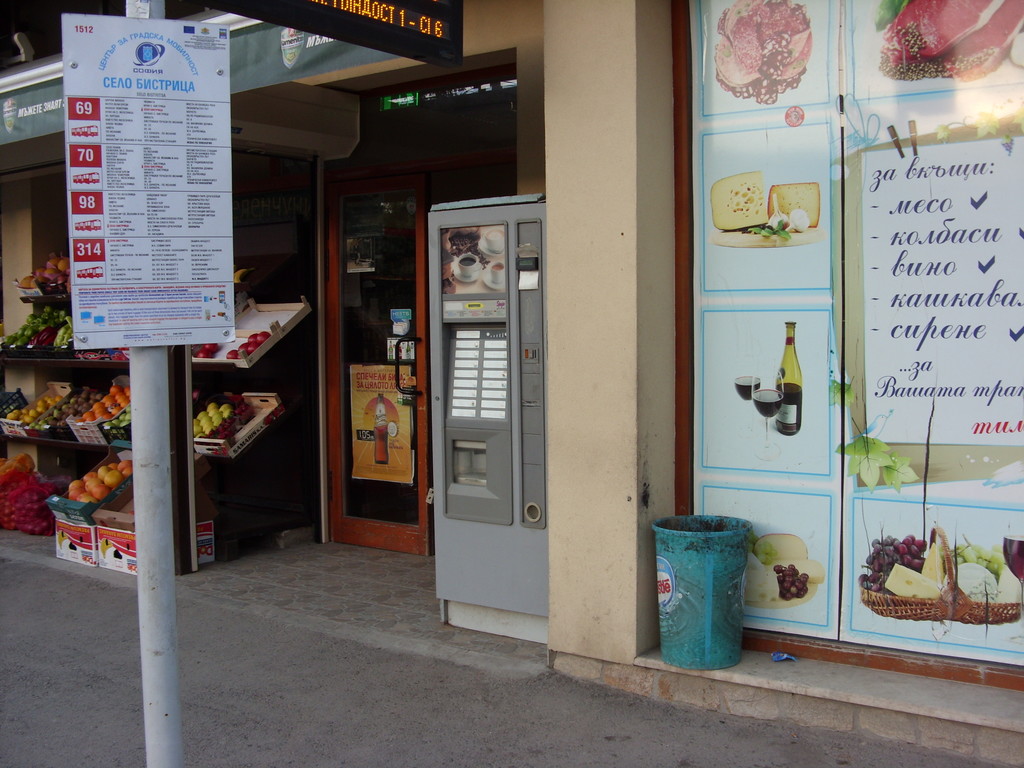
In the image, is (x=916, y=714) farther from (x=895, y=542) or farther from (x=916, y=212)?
(x=916, y=212)

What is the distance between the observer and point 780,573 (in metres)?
→ 4.39

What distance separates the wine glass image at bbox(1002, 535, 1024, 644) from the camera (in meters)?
3.89

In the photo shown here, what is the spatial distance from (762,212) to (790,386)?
783mm

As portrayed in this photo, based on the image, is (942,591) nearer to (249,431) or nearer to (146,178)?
(146,178)

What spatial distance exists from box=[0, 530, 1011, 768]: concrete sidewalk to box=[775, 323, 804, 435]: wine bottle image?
128 cm

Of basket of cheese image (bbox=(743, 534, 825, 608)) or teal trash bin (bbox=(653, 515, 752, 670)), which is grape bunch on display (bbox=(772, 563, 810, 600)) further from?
teal trash bin (bbox=(653, 515, 752, 670))

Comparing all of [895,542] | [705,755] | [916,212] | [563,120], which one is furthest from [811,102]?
[705,755]

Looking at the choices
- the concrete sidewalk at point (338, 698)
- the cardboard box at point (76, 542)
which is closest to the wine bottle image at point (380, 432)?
the concrete sidewalk at point (338, 698)

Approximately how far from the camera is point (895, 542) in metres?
4.14

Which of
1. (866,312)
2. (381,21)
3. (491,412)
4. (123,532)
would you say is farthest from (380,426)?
(866,312)

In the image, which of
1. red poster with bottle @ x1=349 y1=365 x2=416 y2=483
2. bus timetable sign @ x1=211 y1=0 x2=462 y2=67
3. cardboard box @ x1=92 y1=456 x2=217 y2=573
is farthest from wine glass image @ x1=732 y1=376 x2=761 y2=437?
cardboard box @ x1=92 y1=456 x2=217 y2=573

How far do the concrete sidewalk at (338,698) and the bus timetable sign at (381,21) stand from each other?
2.82 meters

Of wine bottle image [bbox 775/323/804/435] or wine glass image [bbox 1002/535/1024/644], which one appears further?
wine bottle image [bbox 775/323/804/435]

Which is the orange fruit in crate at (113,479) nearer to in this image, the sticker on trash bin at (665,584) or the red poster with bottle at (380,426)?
the red poster with bottle at (380,426)
